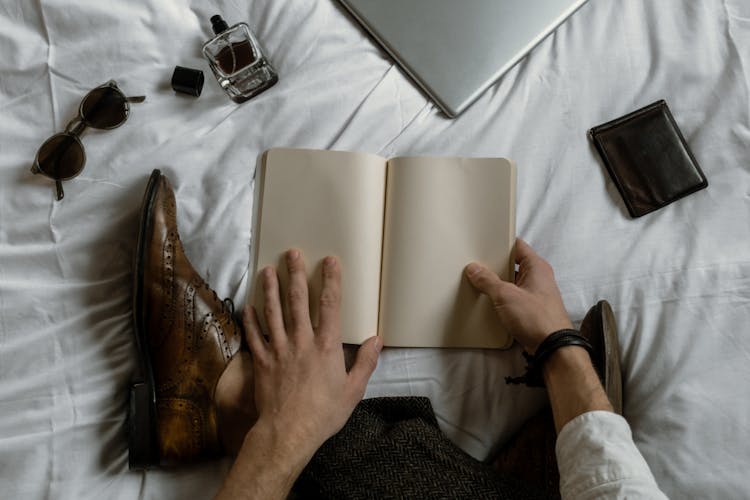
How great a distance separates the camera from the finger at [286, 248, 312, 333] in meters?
0.81

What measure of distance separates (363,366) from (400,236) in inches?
7.6

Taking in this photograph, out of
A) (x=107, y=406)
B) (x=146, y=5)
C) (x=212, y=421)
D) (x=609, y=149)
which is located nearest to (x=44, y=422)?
(x=107, y=406)

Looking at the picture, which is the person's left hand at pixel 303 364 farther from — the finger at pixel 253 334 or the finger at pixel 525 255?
the finger at pixel 525 255

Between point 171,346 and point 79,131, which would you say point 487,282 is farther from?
point 79,131

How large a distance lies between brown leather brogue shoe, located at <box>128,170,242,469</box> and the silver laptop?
1.38 ft

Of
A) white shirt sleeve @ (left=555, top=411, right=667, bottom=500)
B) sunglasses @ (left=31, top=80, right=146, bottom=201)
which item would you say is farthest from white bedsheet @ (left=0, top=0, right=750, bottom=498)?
white shirt sleeve @ (left=555, top=411, right=667, bottom=500)

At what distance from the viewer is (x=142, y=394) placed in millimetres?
788

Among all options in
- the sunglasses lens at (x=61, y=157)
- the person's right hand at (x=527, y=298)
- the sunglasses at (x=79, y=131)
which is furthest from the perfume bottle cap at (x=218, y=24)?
the person's right hand at (x=527, y=298)

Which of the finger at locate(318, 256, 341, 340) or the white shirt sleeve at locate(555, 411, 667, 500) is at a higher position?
the finger at locate(318, 256, 341, 340)

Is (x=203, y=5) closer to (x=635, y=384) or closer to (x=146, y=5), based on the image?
(x=146, y=5)

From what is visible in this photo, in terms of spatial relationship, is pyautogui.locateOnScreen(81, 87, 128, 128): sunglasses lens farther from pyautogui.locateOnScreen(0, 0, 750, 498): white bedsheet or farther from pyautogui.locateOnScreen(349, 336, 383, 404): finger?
pyautogui.locateOnScreen(349, 336, 383, 404): finger

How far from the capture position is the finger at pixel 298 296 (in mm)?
815

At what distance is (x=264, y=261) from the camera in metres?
0.85

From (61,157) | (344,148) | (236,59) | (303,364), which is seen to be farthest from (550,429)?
(61,157)
